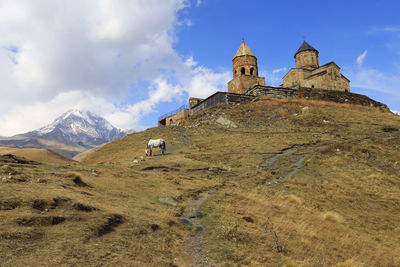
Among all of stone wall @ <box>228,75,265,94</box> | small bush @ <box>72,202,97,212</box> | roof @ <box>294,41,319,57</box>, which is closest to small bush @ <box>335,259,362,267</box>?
small bush @ <box>72,202,97,212</box>

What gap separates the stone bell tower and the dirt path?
47.8 m

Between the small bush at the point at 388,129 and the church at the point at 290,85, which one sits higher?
the church at the point at 290,85

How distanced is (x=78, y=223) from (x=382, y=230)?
13887 millimetres

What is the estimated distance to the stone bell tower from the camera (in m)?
57.2

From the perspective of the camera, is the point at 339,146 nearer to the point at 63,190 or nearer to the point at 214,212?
the point at 214,212

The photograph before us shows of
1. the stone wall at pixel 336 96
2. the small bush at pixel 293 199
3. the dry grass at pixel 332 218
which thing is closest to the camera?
the dry grass at pixel 332 218

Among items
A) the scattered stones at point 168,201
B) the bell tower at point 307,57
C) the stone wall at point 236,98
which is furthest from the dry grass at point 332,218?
the bell tower at point 307,57

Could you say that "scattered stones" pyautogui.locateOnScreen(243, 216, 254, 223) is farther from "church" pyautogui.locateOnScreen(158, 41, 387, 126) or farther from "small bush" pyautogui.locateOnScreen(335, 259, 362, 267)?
"church" pyautogui.locateOnScreen(158, 41, 387, 126)

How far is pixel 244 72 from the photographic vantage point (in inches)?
2384

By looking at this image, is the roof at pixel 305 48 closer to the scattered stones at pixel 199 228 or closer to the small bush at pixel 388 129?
the small bush at pixel 388 129

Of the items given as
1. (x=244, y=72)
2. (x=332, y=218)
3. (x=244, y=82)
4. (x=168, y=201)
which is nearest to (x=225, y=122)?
(x=244, y=82)

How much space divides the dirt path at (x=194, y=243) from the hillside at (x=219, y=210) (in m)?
0.04

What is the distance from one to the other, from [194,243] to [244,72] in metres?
56.1

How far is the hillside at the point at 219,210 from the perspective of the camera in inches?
279
